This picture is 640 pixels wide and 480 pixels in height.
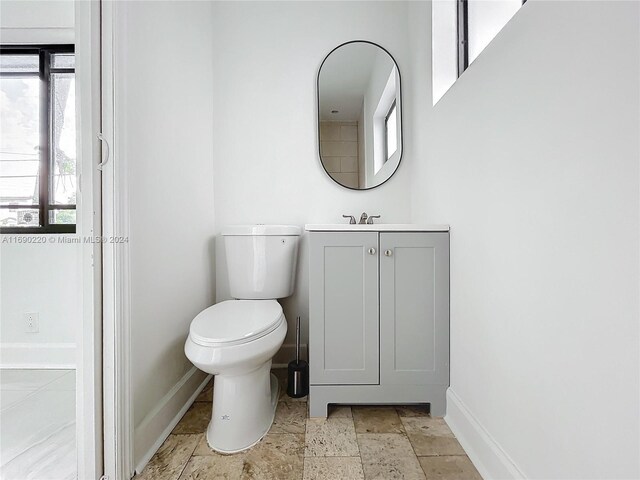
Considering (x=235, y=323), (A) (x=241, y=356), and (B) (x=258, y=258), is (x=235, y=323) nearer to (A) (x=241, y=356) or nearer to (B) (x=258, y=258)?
(A) (x=241, y=356)

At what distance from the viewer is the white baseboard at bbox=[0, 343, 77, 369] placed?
0.79 meters

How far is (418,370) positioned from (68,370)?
129 cm

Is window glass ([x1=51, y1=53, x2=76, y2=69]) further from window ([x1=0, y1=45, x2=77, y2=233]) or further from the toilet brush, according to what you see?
the toilet brush

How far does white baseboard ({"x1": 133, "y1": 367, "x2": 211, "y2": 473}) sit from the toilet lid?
0.35m

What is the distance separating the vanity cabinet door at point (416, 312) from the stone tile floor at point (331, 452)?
0.63 ft

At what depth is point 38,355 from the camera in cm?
→ 87

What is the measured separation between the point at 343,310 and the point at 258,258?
0.57 meters

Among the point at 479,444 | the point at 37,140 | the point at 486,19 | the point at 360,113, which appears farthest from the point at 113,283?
the point at 486,19

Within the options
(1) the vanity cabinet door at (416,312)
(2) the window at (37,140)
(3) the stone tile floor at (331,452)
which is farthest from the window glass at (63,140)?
(1) the vanity cabinet door at (416,312)

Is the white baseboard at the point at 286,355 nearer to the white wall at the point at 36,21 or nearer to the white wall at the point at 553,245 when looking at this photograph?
the white wall at the point at 553,245

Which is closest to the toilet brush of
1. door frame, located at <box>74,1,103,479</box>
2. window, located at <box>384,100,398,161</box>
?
door frame, located at <box>74,1,103,479</box>

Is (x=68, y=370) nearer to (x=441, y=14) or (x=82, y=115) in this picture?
(x=82, y=115)

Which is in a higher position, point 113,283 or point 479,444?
point 113,283

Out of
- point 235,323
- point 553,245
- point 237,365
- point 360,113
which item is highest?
point 360,113
